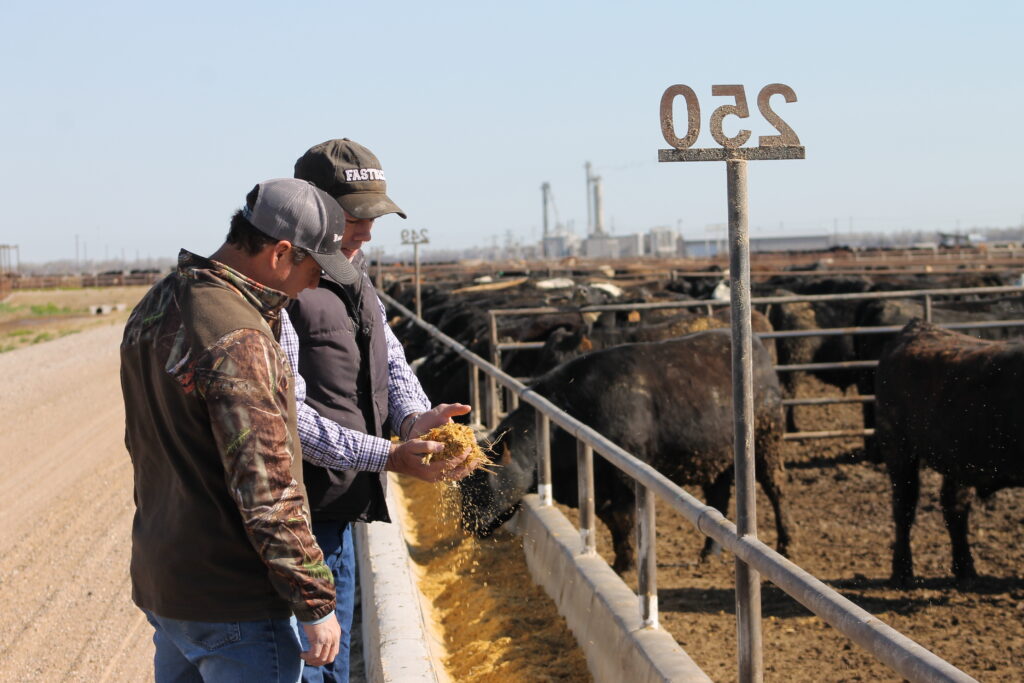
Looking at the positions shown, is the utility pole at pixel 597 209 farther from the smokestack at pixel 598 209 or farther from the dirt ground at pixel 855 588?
the dirt ground at pixel 855 588

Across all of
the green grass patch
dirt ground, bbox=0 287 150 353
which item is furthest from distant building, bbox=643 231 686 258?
the green grass patch

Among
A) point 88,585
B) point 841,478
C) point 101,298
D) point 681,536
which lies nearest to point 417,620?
point 88,585

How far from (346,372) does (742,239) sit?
4.96 feet

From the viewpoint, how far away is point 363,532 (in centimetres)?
710

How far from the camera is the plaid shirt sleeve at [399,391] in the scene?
162 inches

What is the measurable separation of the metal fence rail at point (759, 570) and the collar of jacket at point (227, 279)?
1452mm

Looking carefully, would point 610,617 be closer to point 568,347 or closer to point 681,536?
point 681,536

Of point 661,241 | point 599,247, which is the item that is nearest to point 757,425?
point 599,247

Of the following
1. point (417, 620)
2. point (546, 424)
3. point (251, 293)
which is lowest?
point (417, 620)

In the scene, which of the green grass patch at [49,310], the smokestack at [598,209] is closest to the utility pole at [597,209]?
the smokestack at [598,209]

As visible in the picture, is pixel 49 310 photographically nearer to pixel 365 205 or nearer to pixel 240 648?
pixel 365 205

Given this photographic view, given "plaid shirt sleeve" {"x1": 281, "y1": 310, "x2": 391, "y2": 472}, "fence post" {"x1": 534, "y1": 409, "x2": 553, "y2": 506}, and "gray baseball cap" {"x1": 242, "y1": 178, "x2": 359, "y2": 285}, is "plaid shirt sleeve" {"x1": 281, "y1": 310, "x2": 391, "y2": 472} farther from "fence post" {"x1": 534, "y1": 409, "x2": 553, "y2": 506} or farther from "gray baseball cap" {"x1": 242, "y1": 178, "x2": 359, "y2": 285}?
"fence post" {"x1": 534, "y1": 409, "x2": 553, "y2": 506}

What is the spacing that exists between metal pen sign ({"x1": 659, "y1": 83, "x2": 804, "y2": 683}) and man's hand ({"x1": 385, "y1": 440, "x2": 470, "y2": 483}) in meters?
0.86

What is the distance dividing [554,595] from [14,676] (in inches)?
109
